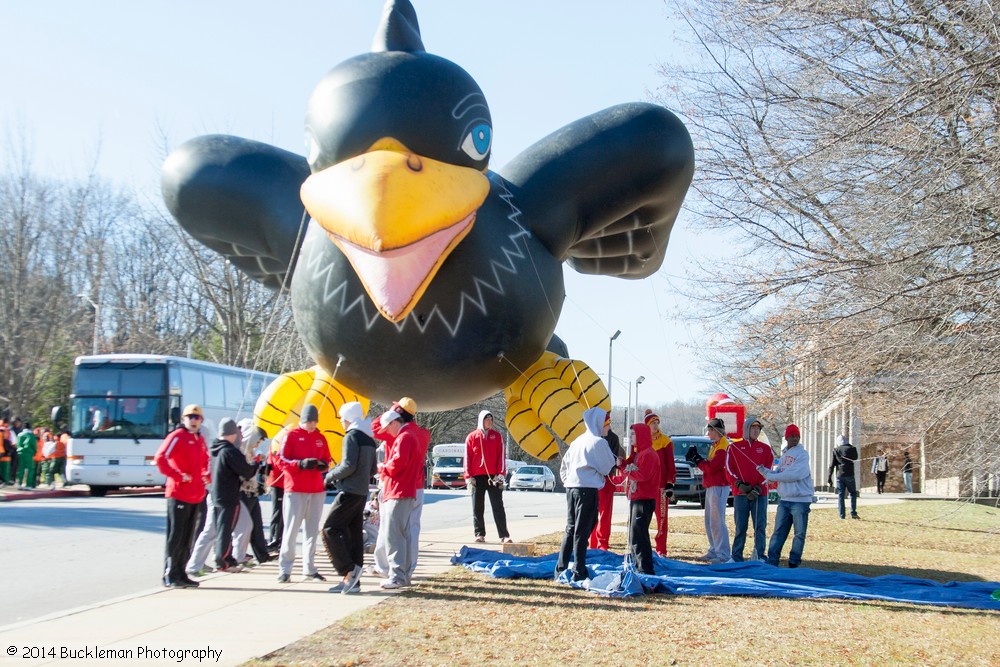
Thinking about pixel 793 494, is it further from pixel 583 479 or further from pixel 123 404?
pixel 123 404

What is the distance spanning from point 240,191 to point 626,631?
4775mm

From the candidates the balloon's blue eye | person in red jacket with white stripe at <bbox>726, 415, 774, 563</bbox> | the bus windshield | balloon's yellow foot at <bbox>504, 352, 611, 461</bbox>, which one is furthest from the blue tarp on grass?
the bus windshield

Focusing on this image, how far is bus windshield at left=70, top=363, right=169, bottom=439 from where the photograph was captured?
2223 cm

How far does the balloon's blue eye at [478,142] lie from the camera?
24.7ft

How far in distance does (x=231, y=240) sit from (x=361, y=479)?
245 centimetres

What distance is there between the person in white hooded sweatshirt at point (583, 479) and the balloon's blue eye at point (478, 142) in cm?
251

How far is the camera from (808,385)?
57.0 feet

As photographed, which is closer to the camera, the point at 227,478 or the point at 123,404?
the point at 227,478

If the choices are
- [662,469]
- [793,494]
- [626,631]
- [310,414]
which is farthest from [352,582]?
[793,494]

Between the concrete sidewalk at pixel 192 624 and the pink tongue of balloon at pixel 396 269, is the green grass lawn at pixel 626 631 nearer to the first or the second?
the concrete sidewalk at pixel 192 624

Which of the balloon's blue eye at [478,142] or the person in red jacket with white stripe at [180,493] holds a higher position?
the balloon's blue eye at [478,142]

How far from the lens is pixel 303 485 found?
902 cm

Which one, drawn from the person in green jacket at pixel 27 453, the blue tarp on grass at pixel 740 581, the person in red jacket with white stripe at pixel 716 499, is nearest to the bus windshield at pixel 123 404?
the person in green jacket at pixel 27 453

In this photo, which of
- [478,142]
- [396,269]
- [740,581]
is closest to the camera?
[396,269]
